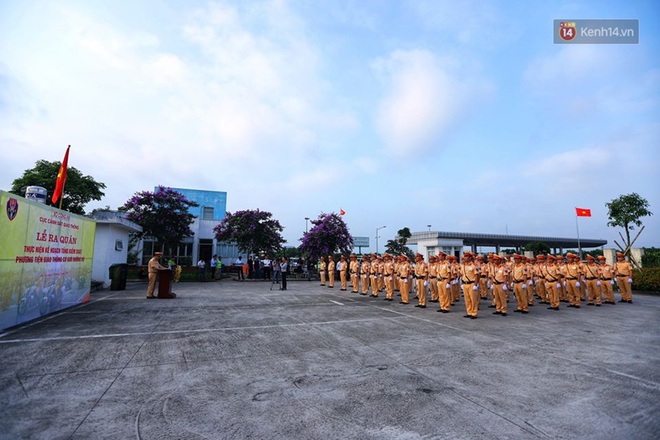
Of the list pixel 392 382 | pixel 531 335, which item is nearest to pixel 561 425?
pixel 392 382

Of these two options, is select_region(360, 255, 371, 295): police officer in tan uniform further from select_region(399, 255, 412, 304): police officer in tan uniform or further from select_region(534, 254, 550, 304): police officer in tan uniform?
select_region(534, 254, 550, 304): police officer in tan uniform

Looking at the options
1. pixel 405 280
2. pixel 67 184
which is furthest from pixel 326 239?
pixel 67 184

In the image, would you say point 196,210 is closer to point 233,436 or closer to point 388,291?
point 388,291

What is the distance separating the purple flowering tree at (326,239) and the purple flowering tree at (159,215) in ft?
33.3

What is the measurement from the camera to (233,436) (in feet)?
8.79

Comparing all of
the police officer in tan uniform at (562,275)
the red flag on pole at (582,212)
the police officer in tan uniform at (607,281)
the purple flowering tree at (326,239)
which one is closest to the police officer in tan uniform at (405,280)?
the police officer in tan uniform at (562,275)

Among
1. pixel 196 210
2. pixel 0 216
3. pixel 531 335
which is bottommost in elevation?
pixel 531 335

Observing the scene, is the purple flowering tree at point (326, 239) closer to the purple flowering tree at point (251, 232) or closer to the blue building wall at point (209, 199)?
the purple flowering tree at point (251, 232)

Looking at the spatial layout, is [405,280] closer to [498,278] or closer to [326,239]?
[498,278]

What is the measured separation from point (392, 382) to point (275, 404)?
1.51 metres

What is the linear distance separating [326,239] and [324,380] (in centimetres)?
1780

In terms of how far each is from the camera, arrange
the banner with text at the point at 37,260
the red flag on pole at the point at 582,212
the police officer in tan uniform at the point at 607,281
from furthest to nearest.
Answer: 1. the red flag on pole at the point at 582,212
2. the police officer in tan uniform at the point at 607,281
3. the banner with text at the point at 37,260

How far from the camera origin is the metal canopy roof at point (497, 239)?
44.2 m

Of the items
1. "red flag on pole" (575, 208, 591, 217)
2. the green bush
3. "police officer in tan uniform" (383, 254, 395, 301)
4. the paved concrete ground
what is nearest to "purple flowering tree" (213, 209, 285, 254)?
"police officer in tan uniform" (383, 254, 395, 301)
